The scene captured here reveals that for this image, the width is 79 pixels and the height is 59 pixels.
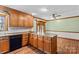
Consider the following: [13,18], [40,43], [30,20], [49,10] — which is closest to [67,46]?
[40,43]

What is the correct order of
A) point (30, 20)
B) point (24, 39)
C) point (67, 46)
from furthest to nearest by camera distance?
point (24, 39) < point (30, 20) < point (67, 46)

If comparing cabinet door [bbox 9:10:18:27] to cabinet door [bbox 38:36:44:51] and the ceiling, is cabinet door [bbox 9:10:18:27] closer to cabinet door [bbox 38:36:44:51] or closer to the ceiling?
the ceiling

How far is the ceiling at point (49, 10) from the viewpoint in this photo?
58.1 inches

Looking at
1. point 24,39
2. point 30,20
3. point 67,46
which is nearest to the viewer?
point 67,46

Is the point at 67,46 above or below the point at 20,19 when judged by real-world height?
below

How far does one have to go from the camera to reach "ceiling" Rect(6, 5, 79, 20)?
1.48 meters

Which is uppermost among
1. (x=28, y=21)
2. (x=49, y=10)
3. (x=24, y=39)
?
(x=49, y=10)

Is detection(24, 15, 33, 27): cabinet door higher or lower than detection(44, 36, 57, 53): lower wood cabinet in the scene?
higher

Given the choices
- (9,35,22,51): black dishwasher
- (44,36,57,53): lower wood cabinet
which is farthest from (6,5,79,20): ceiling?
(9,35,22,51): black dishwasher

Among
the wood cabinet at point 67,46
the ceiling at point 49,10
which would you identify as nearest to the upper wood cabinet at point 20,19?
the ceiling at point 49,10

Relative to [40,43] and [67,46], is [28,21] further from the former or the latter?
[67,46]

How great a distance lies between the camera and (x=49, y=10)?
1.55 m

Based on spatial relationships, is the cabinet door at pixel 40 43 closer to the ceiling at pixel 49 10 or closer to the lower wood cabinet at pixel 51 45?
the lower wood cabinet at pixel 51 45
